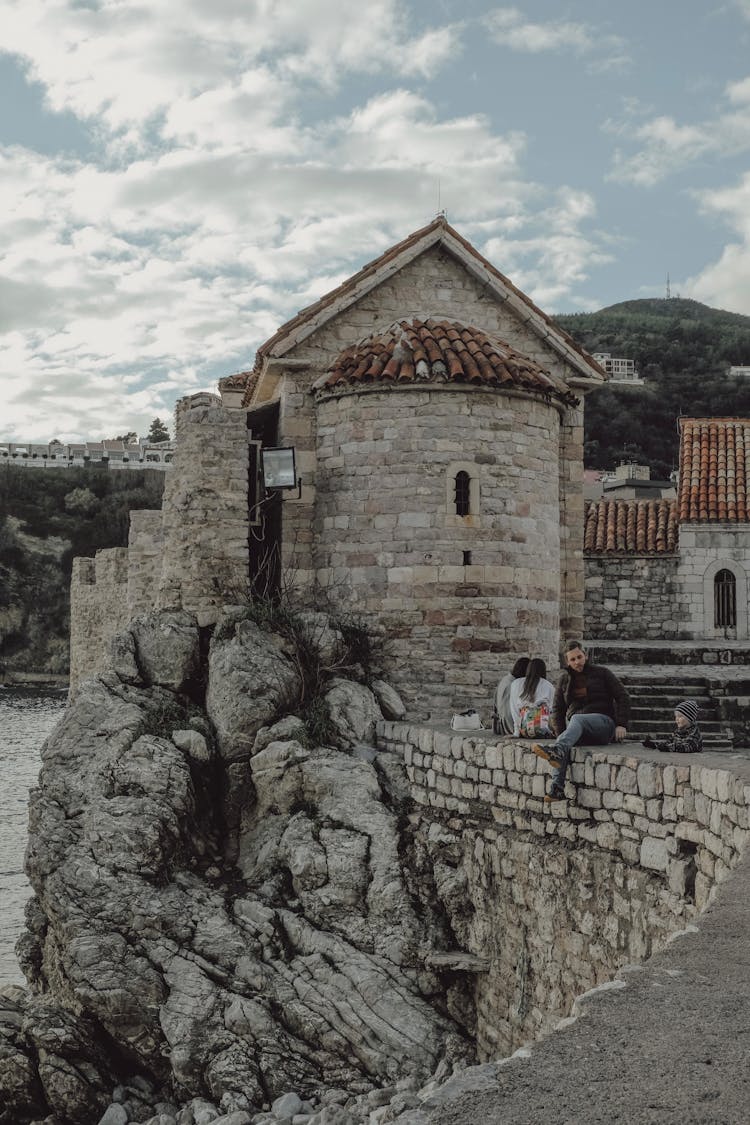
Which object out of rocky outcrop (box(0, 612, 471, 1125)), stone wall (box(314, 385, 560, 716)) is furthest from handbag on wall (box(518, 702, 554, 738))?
stone wall (box(314, 385, 560, 716))

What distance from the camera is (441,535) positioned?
48.5 feet

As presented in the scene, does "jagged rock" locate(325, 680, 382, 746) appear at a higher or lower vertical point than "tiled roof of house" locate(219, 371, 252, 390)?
lower

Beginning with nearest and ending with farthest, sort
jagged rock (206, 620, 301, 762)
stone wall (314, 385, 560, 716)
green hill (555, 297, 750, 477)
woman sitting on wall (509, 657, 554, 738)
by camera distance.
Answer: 1. woman sitting on wall (509, 657, 554, 738)
2. jagged rock (206, 620, 301, 762)
3. stone wall (314, 385, 560, 716)
4. green hill (555, 297, 750, 477)

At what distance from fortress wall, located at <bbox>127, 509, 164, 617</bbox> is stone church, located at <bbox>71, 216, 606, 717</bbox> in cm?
635

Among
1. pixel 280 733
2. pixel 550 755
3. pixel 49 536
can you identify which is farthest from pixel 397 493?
pixel 49 536

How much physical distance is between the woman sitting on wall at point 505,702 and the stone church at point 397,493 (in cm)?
161

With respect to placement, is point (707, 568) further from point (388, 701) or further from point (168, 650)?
point (168, 650)

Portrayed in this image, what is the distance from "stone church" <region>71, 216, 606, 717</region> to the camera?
14.7m

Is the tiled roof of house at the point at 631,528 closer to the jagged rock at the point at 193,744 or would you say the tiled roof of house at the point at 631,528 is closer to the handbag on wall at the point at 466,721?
the handbag on wall at the point at 466,721

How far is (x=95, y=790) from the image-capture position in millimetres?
12562

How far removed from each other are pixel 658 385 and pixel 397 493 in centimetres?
8312

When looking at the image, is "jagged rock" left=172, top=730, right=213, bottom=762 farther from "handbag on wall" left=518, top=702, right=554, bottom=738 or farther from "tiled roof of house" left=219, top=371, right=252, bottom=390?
"tiled roof of house" left=219, top=371, right=252, bottom=390

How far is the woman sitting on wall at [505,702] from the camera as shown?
12703mm

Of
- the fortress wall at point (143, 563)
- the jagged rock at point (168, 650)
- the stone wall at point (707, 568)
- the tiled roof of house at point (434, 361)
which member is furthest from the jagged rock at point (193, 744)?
the stone wall at point (707, 568)
